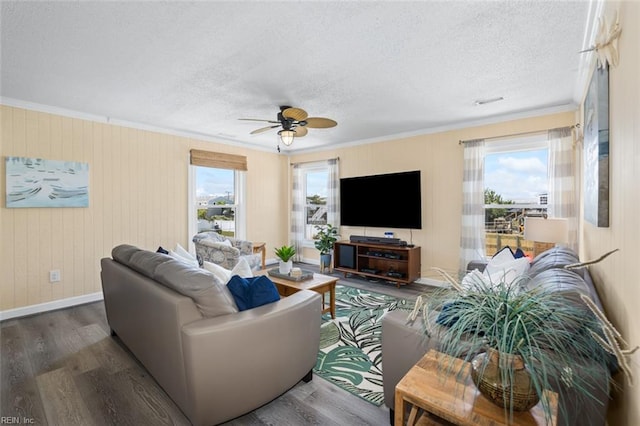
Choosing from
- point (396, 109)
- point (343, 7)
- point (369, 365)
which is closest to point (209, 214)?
point (396, 109)

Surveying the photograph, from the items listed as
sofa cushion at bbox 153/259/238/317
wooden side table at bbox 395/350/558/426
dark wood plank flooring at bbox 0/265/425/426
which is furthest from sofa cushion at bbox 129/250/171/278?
→ wooden side table at bbox 395/350/558/426

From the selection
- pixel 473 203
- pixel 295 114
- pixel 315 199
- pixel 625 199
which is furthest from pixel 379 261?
pixel 625 199

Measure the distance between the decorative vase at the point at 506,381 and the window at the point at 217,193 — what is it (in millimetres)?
4710

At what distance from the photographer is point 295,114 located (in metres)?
3.09

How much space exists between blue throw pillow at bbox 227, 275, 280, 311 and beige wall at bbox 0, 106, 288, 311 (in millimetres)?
3149

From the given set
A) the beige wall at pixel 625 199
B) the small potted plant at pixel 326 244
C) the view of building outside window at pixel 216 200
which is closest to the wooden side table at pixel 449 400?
the beige wall at pixel 625 199

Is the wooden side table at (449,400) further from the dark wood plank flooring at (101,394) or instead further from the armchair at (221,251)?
the armchair at (221,251)

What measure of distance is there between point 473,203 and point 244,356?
365 centimetres

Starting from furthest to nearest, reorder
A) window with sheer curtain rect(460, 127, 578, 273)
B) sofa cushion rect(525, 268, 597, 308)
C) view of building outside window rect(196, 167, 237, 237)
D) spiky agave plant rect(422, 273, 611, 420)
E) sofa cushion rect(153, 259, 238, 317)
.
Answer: view of building outside window rect(196, 167, 237, 237)
window with sheer curtain rect(460, 127, 578, 273)
sofa cushion rect(153, 259, 238, 317)
sofa cushion rect(525, 268, 597, 308)
spiky agave plant rect(422, 273, 611, 420)

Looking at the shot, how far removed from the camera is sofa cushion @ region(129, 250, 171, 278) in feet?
6.82

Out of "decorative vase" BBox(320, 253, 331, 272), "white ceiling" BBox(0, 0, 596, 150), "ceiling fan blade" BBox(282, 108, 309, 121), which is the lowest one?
"decorative vase" BBox(320, 253, 331, 272)

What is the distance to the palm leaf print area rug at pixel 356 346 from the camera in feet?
7.03

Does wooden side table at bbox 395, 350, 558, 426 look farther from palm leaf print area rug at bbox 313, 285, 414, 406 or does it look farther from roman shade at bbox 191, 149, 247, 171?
roman shade at bbox 191, 149, 247, 171

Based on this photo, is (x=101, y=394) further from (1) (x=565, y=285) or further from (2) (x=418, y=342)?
(1) (x=565, y=285)
